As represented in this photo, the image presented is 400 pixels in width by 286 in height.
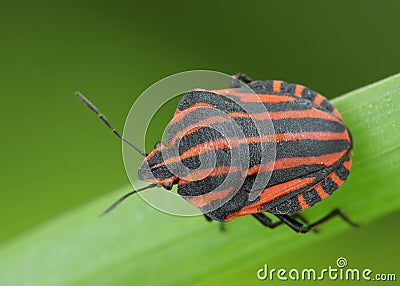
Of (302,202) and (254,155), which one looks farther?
(302,202)

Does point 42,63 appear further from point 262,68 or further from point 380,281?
point 380,281

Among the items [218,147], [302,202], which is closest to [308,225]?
[302,202]

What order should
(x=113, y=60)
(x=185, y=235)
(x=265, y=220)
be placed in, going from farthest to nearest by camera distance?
1. (x=113, y=60)
2. (x=185, y=235)
3. (x=265, y=220)

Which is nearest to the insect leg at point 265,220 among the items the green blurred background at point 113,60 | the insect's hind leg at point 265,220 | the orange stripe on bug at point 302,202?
the insect's hind leg at point 265,220

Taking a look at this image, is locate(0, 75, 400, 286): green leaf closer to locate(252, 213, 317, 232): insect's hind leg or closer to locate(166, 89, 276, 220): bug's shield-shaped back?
locate(252, 213, 317, 232): insect's hind leg

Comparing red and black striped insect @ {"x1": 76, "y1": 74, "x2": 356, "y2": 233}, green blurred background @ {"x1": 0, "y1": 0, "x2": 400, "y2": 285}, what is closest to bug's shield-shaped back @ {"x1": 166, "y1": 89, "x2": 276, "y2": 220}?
red and black striped insect @ {"x1": 76, "y1": 74, "x2": 356, "y2": 233}

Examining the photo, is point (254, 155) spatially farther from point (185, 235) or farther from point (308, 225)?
point (185, 235)

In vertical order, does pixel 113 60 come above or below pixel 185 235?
above
